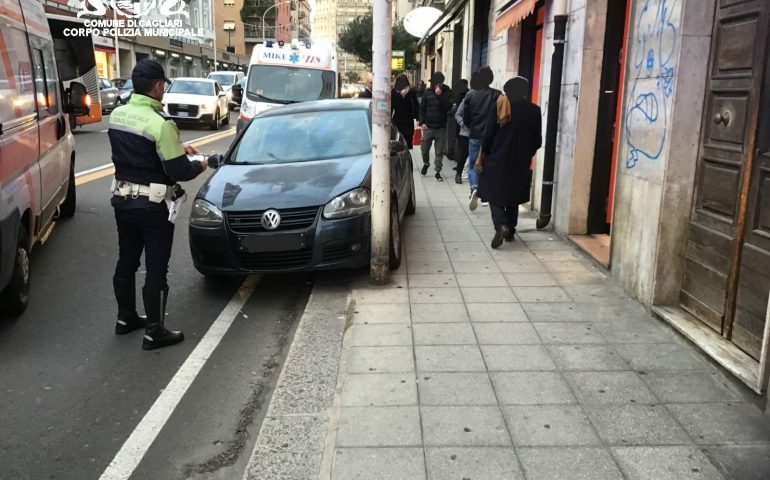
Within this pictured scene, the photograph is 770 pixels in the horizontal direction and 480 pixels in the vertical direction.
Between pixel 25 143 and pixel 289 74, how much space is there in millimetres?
10950

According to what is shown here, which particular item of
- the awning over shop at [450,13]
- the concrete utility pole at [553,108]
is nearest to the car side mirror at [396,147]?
the concrete utility pole at [553,108]

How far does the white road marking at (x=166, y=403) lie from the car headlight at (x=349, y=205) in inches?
43.9

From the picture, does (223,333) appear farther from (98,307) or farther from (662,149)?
(662,149)

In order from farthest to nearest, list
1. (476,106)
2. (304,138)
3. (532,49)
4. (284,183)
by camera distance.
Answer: (532,49) < (476,106) < (304,138) < (284,183)

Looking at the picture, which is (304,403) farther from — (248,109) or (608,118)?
(248,109)

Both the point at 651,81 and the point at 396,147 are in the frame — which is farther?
the point at 396,147

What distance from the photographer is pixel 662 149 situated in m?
4.74

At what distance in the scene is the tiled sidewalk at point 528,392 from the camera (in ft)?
9.95

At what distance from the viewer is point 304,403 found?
371 cm

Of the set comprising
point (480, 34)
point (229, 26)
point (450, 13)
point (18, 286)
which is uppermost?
point (229, 26)

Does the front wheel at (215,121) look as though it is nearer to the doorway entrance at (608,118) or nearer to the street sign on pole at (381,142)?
the doorway entrance at (608,118)

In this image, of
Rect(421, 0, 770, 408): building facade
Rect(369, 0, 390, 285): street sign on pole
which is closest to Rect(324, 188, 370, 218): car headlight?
Rect(369, 0, 390, 285): street sign on pole

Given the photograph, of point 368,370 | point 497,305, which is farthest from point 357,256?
point 368,370

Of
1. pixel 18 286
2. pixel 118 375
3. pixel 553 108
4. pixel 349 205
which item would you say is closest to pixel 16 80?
pixel 18 286
